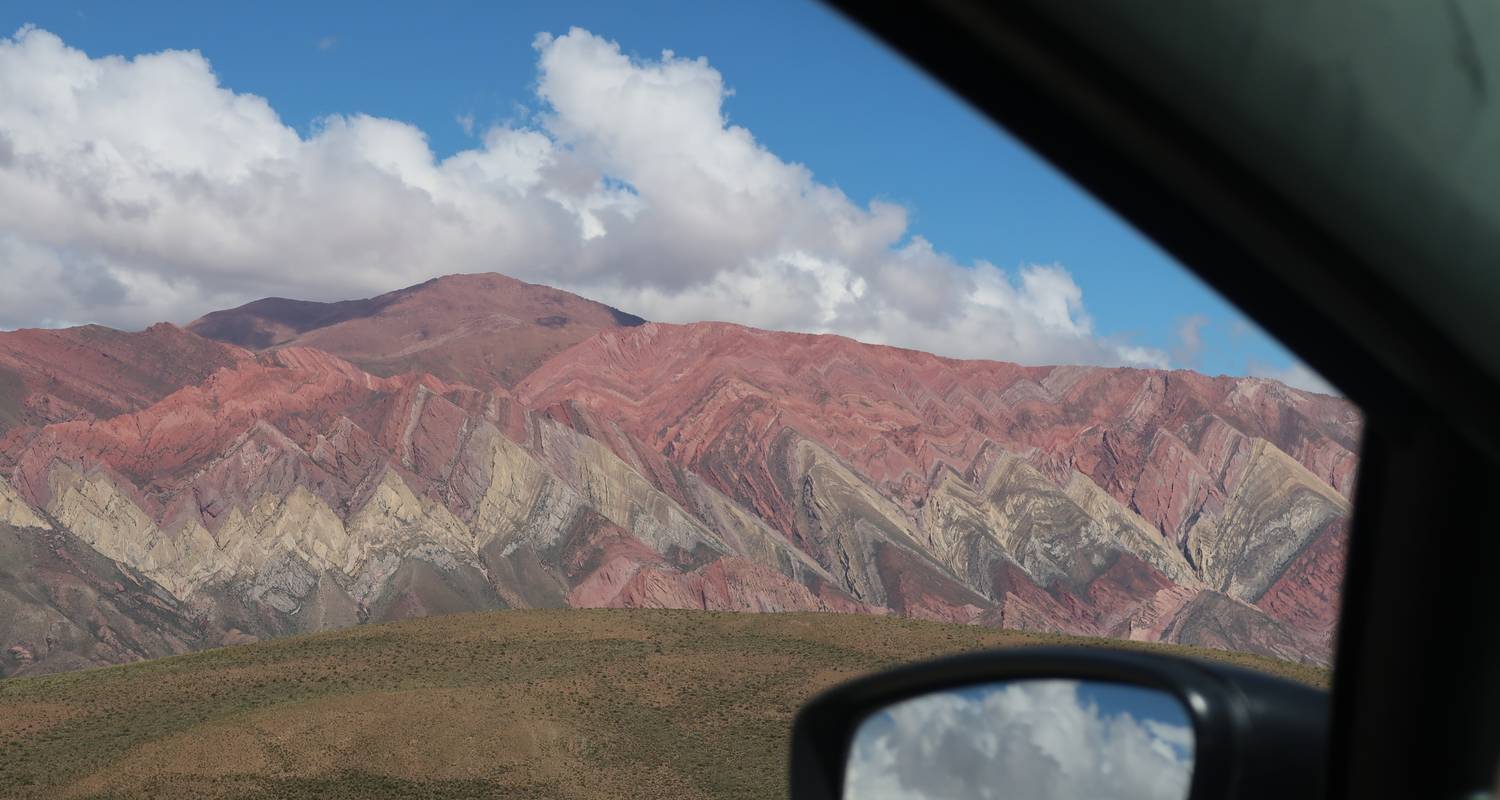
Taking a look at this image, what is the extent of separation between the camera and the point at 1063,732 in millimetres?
2271

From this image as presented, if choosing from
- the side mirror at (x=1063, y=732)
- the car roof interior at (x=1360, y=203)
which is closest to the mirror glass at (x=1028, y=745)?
the side mirror at (x=1063, y=732)

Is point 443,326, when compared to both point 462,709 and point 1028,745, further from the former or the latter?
point 1028,745

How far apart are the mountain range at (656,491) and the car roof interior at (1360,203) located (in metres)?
70.1

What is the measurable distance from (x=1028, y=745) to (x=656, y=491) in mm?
90998

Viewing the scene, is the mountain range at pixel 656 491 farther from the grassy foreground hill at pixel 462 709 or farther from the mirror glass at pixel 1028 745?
the mirror glass at pixel 1028 745

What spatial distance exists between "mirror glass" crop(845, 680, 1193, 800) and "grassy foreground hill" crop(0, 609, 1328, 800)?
26.8m

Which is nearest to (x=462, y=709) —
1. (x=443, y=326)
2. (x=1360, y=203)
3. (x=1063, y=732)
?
(x=1063, y=732)

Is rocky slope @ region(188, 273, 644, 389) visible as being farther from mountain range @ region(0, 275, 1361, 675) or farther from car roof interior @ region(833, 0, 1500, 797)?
→ car roof interior @ region(833, 0, 1500, 797)

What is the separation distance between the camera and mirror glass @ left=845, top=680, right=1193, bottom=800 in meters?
1.98

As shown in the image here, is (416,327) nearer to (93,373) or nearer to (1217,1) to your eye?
(93,373)

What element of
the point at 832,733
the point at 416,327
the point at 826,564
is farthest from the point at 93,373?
the point at 832,733

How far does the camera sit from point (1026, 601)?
9062 centimetres

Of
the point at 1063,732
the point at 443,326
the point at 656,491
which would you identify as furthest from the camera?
the point at 443,326

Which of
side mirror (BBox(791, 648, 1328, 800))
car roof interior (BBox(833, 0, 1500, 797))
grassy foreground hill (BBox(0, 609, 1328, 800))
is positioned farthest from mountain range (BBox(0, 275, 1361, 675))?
car roof interior (BBox(833, 0, 1500, 797))
